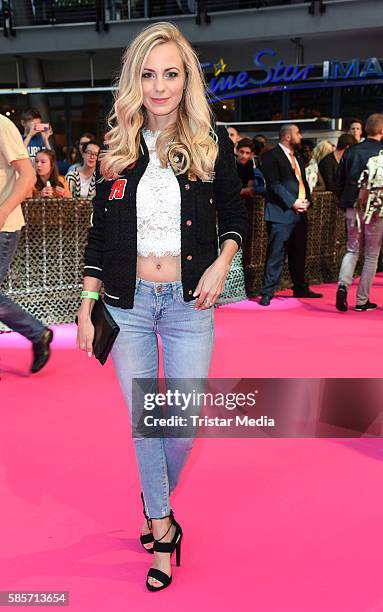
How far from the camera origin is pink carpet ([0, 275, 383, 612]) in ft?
6.84

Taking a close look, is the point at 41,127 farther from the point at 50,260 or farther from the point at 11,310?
the point at 11,310

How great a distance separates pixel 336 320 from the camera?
6051 millimetres

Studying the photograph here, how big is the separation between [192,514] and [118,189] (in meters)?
1.27

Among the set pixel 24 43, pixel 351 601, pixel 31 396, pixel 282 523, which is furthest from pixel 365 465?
pixel 24 43

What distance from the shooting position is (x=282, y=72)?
15875mm

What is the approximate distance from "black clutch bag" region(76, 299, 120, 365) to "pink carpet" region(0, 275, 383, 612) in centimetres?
73

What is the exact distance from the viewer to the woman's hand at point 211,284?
192 centimetres

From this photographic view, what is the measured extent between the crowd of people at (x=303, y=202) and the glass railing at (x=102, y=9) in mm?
10329

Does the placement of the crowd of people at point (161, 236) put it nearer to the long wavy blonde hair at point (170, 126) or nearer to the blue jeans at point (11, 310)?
the long wavy blonde hair at point (170, 126)

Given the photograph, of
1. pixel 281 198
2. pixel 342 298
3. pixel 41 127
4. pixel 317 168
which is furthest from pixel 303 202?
pixel 41 127

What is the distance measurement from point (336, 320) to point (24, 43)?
47.1 feet

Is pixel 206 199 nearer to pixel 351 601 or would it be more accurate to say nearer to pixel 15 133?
pixel 351 601

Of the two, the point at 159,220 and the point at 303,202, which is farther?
the point at 303,202

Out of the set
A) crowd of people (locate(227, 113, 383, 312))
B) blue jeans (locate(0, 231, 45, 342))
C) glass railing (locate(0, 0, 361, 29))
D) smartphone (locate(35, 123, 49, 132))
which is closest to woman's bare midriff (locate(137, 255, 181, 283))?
blue jeans (locate(0, 231, 45, 342))
